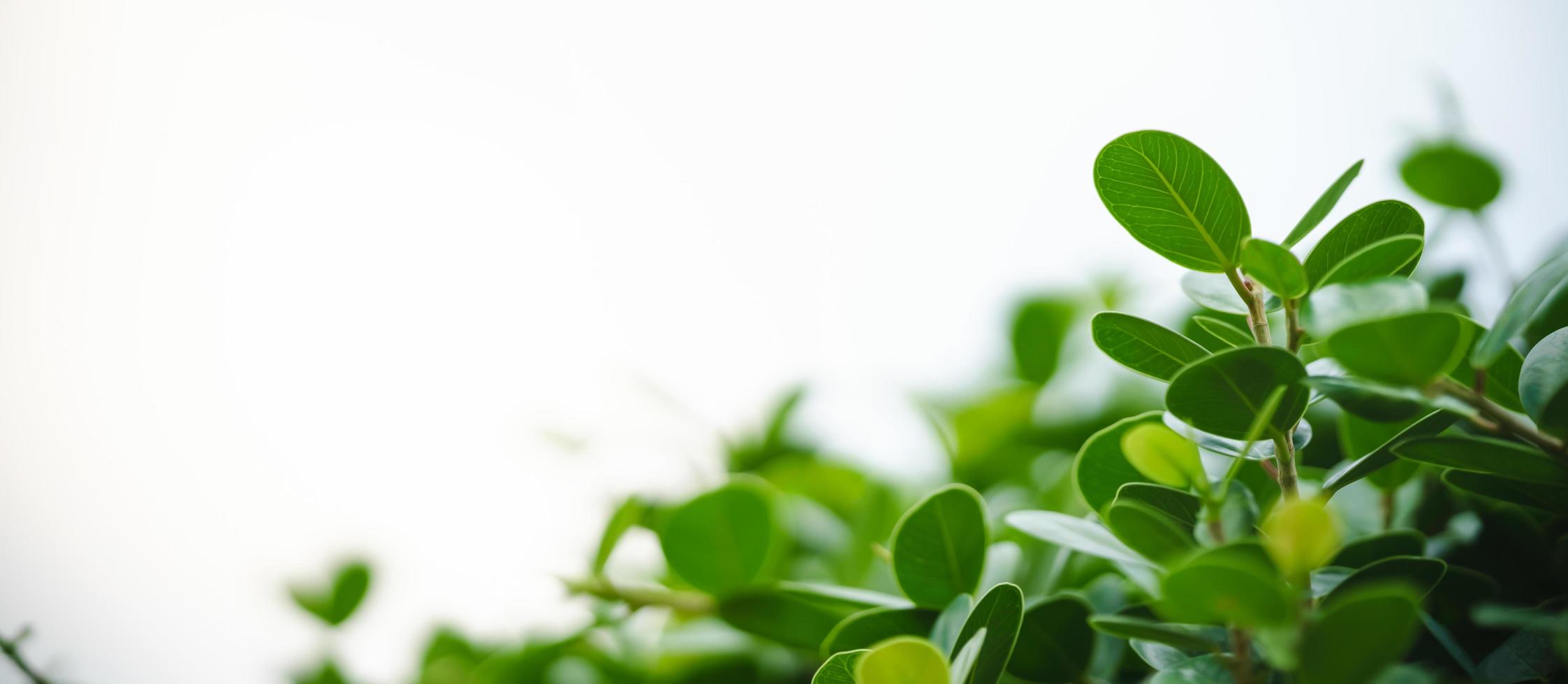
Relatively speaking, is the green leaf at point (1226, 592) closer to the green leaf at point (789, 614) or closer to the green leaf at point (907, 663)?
the green leaf at point (907, 663)

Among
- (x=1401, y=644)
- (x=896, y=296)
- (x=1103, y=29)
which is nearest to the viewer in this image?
(x=1401, y=644)

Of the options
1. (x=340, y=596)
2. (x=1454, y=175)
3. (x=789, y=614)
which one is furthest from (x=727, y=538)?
(x=1454, y=175)

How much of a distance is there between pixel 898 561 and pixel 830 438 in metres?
0.49

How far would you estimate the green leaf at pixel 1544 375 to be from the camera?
0.23 metres

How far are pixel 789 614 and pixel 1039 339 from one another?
414 mm

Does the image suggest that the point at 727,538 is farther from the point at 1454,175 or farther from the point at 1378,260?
the point at 1454,175

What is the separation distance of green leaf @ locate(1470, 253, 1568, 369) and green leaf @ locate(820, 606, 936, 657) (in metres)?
0.20

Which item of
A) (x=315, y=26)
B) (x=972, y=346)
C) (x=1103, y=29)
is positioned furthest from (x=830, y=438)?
(x=315, y=26)

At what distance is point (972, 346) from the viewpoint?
112cm

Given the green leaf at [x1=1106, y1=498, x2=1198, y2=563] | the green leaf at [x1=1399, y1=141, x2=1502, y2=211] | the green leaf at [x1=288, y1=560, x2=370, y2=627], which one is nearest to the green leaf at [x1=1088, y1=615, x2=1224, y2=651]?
the green leaf at [x1=1106, y1=498, x2=1198, y2=563]

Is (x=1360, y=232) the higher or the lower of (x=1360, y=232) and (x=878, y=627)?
the higher

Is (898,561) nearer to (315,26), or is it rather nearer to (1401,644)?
(1401,644)

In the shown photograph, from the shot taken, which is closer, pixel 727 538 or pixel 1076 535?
pixel 1076 535

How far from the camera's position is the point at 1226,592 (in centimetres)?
18
